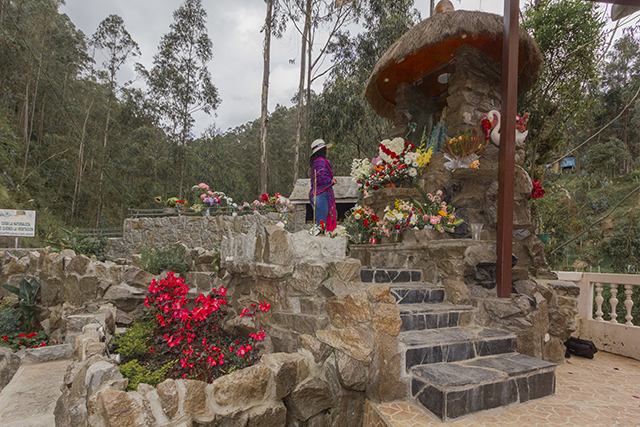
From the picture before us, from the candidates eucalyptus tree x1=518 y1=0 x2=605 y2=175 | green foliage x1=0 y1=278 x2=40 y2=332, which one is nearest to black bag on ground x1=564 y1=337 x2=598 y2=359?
eucalyptus tree x1=518 y1=0 x2=605 y2=175

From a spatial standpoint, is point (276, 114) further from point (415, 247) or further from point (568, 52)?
point (415, 247)

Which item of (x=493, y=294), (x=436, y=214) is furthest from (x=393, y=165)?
(x=493, y=294)

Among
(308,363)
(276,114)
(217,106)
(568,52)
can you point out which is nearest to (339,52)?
(217,106)

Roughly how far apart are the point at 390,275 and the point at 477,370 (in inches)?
58.4

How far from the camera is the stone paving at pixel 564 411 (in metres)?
2.34

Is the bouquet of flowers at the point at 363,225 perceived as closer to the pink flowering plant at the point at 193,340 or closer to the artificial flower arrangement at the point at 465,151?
the artificial flower arrangement at the point at 465,151

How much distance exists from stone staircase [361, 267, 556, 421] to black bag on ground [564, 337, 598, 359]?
1743mm

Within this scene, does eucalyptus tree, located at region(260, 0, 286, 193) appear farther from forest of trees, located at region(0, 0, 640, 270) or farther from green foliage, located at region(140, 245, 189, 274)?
green foliage, located at region(140, 245, 189, 274)

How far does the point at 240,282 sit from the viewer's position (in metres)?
4.00

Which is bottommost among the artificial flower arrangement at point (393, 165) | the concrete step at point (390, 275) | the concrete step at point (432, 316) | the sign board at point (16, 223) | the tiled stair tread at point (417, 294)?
the concrete step at point (432, 316)

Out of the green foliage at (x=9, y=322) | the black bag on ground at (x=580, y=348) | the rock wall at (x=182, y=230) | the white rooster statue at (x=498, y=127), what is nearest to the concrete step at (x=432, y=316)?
the black bag on ground at (x=580, y=348)

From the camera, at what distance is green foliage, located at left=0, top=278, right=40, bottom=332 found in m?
5.12

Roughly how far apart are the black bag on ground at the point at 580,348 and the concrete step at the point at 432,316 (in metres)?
1.97

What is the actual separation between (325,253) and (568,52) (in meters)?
7.03
